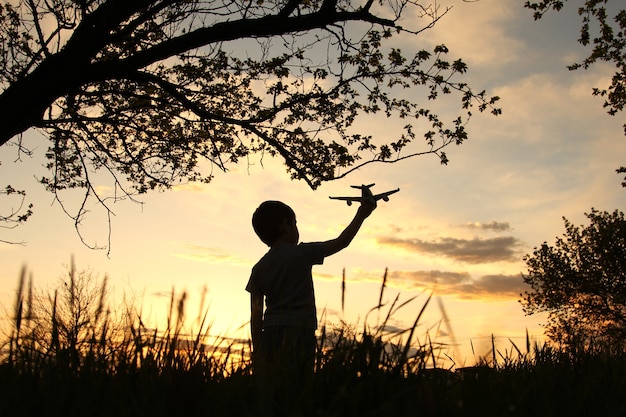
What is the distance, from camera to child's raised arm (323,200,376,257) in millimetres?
5250

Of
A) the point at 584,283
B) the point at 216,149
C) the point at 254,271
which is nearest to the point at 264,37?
the point at 216,149

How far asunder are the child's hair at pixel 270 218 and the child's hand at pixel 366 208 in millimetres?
675

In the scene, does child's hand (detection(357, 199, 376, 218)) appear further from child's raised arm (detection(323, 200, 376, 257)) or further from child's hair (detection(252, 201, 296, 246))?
child's hair (detection(252, 201, 296, 246))

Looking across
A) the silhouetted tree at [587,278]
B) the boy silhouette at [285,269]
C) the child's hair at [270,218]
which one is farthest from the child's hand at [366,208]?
the silhouetted tree at [587,278]

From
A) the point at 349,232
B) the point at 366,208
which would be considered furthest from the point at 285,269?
the point at 366,208

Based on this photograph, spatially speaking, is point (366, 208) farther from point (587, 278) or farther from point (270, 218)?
point (587, 278)

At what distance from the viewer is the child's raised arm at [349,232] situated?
207 inches

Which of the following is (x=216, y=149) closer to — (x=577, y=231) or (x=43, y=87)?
(x=43, y=87)

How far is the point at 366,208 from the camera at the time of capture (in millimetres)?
5301

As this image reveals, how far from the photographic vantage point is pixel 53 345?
3.00 m

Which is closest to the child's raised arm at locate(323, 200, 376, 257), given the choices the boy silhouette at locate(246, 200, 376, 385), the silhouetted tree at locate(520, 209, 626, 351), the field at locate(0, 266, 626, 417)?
the boy silhouette at locate(246, 200, 376, 385)

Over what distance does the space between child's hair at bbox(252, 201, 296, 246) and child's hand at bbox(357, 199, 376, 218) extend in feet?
2.21

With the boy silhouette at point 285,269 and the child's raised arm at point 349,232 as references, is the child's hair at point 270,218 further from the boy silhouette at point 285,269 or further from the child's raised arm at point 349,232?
the child's raised arm at point 349,232

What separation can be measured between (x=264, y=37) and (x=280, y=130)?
7.18 ft
